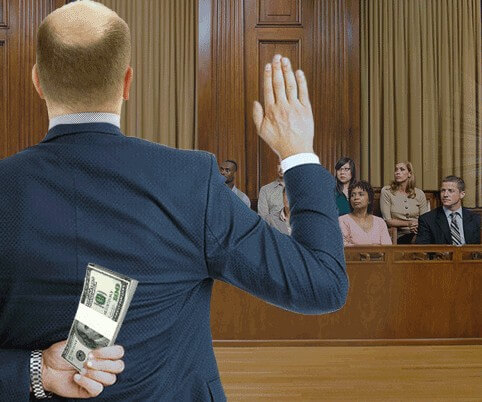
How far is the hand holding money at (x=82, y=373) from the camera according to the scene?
903mm

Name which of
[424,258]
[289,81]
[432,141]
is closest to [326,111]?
[432,141]

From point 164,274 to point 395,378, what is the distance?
3.83 m

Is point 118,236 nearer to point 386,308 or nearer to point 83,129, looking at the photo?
point 83,129

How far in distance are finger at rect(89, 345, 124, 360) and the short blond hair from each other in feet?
1.12

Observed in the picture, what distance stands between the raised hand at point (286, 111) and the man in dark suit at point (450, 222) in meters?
5.44

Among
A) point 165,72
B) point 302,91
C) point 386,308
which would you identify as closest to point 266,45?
point 165,72

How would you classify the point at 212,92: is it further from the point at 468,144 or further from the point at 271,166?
the point at 468,144

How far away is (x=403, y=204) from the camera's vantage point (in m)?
7.11

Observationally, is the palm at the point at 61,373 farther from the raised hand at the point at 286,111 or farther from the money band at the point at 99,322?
the raised hand at the point at 286,111

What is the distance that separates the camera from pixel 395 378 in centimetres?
450

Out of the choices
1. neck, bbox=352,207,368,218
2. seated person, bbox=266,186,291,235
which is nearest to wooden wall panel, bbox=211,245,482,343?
neck, bbox=352,207,368,218

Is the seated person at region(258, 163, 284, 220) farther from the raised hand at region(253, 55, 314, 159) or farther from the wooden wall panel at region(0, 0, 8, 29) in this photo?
the raised hand at region(253, 55, 314, 159)

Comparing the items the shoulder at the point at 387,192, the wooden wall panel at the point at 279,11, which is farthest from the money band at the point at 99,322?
the wooden wall panel at the point at 279,11

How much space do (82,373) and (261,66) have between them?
27.2ft
